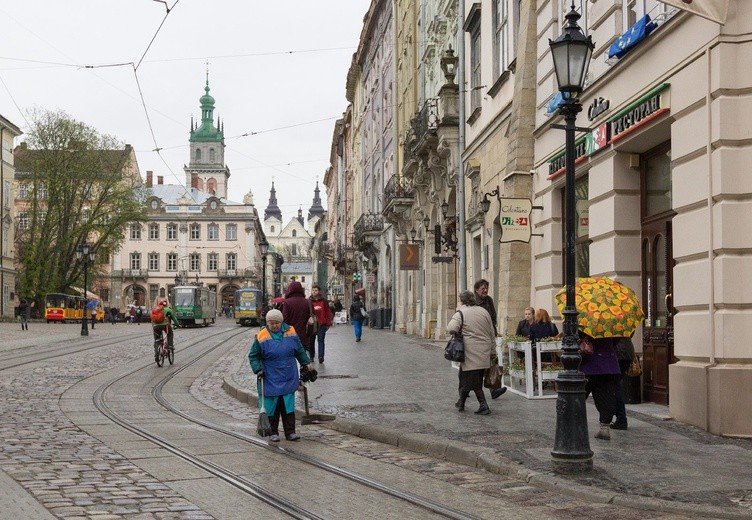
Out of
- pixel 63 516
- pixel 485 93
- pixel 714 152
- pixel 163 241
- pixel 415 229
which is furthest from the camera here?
pixel 163 241

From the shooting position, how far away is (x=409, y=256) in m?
34.8

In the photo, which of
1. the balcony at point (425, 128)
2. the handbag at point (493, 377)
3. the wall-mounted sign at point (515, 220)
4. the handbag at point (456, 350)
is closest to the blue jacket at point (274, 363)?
the handbag at point (456, 350)

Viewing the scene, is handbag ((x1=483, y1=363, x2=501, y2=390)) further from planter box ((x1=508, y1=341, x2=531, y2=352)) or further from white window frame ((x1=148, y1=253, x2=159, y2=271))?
white window frame ((x1=148, y1=253, x2=159, y2=271))

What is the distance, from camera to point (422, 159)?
Result: 1222 inches

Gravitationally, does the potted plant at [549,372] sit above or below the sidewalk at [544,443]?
above

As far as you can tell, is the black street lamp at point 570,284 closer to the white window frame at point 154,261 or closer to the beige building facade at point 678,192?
the beige building facade at point 678,192

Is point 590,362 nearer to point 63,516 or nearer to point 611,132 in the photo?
point 611,132

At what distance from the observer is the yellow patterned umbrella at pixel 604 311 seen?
9.88m

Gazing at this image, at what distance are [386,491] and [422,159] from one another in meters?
24.0

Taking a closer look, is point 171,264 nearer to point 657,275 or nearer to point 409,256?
point 409,256

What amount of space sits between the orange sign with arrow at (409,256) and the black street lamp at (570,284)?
25.8 m

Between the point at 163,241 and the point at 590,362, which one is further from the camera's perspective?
the point at 163,241

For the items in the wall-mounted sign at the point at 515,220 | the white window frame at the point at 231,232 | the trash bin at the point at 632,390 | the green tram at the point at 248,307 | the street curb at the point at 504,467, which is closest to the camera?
the street curb at the point at 504,467

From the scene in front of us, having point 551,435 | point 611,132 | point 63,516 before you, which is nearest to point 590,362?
point 551,435
